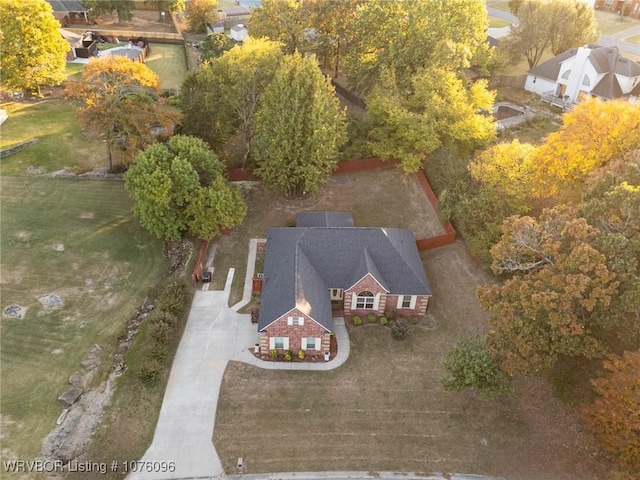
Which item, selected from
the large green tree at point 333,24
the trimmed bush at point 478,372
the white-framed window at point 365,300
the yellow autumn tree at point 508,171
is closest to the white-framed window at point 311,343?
the white-framed window at point 365,300

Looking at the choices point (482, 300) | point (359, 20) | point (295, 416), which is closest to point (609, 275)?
point (482, 300)

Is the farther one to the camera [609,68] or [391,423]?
[609,68]

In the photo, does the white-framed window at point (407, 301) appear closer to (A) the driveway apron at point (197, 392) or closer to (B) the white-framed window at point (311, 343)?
(B) the white-framed window at point (311, 343)

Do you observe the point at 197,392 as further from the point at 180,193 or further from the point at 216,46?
the point at 216,46

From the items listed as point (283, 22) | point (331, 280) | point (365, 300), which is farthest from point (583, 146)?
point (283, 22)

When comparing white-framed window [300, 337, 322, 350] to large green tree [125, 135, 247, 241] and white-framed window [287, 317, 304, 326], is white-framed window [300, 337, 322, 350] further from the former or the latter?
large green tree [125, 135, 247, 241]

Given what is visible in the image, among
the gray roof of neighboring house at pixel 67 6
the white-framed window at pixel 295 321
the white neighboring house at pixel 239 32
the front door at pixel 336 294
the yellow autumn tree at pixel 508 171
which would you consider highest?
the gray roof of neighboring house at pixel 67 6
